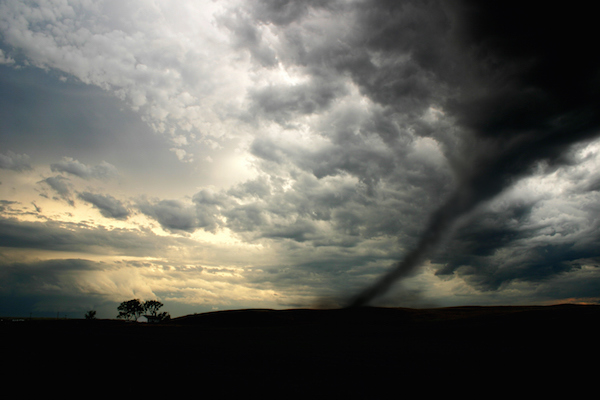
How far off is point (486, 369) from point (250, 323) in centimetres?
11777

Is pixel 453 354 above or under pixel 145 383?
under

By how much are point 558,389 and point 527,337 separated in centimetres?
3387

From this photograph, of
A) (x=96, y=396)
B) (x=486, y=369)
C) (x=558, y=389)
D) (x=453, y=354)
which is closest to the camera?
(x=96, y=396)

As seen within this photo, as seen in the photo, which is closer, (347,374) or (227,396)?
(227,396)

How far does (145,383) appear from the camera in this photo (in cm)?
2058

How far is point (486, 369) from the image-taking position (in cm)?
2634

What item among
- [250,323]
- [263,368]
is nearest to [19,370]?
[263,368]

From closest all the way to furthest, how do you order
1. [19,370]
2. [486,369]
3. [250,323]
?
[19,370]
[486,369]
[250,323]

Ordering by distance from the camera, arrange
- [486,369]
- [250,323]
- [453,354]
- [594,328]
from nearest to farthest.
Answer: [486,369] < [453,354] < [594,328] < [250,323]

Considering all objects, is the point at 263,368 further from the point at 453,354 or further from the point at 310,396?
the point at 453,354

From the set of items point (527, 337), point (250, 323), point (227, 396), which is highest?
point (227, 396)

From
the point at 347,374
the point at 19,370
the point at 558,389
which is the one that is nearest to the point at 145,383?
the point at 19,370

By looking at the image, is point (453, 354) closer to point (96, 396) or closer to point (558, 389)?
point (558, 389)

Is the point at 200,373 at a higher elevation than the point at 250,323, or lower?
higher
